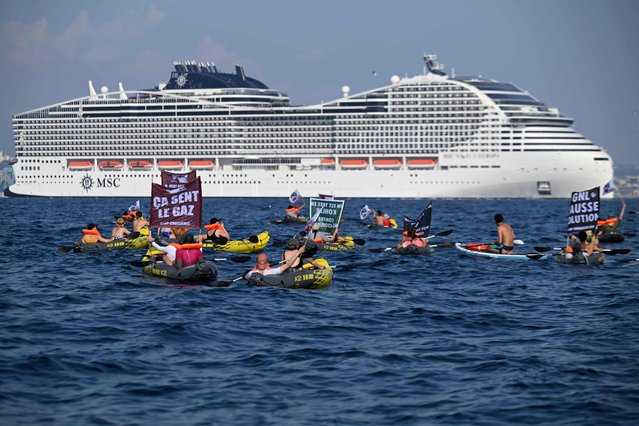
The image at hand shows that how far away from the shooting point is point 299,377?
16.6m

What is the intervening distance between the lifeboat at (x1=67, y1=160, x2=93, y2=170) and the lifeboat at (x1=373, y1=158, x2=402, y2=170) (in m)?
38.6

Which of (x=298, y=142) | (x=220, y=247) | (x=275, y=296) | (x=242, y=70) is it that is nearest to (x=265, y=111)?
(x=298, y=142)

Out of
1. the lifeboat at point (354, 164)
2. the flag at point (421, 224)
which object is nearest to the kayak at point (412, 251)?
the flag at point (421, 224)

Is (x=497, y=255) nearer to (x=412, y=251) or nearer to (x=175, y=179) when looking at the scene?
(x=412, y=251)

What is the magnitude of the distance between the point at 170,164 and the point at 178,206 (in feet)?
348

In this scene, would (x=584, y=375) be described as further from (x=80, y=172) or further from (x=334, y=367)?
(x=80, y=172)

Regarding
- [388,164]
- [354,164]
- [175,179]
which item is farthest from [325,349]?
[388,164]

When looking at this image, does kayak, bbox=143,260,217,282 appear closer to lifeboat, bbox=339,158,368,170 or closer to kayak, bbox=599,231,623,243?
kayak, bbox=599,231,623,243

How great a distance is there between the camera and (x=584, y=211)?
33.4 meters

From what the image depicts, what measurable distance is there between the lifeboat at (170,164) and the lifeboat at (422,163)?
30.0m

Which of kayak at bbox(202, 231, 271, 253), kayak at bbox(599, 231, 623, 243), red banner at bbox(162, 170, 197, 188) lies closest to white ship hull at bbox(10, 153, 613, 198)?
kayak at bbox(599, 231, 623, 243)

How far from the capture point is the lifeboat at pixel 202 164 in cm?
13125

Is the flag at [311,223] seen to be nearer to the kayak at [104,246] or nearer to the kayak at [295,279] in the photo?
the kayak at [104,246]

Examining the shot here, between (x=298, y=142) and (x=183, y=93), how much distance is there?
20.7 m
